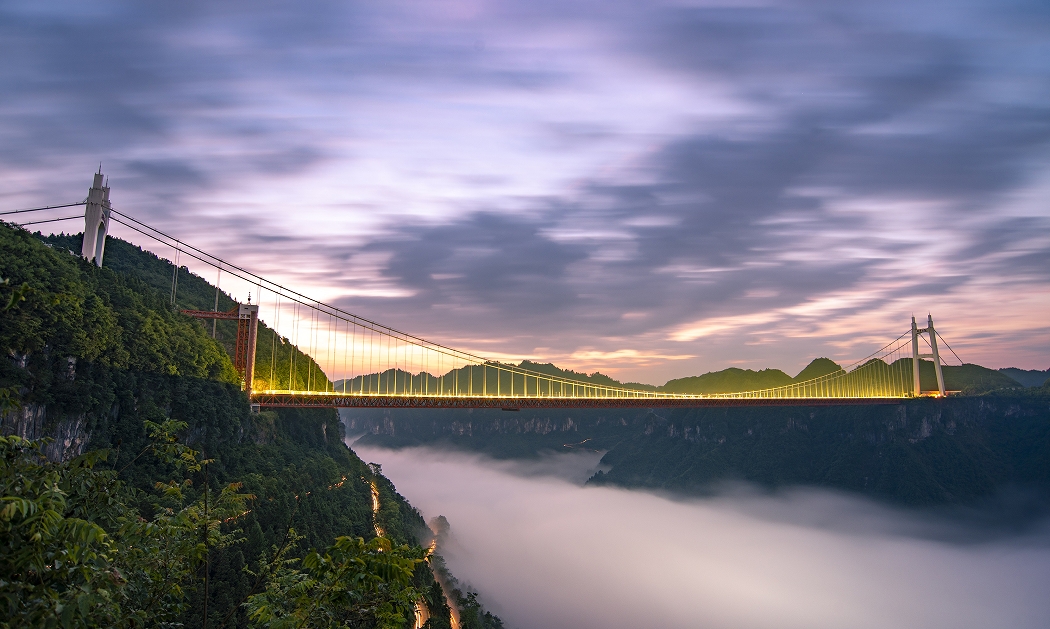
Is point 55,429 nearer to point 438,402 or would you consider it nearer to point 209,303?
point 438,402

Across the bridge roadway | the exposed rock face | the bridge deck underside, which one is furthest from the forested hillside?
the bridge deck underside

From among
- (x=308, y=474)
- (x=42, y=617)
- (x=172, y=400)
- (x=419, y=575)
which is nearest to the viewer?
(x=42, y=617)

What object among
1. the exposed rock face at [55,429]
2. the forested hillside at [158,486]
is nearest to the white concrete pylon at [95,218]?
the forested hillside at [158,486]

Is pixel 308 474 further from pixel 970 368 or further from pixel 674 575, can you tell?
pixel 970 368

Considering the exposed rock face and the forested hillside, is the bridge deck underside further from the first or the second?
the exposed rock face

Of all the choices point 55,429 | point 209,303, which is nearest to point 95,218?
point 55,429

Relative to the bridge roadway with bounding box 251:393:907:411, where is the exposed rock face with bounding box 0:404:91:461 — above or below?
below

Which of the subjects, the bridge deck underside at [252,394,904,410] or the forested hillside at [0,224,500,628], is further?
the bridge deck underside at [252,394,904,410]

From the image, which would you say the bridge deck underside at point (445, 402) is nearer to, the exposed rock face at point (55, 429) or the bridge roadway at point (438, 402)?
the bridge roadway at point (438, 402)

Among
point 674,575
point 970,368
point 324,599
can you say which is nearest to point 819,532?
point 674,575
